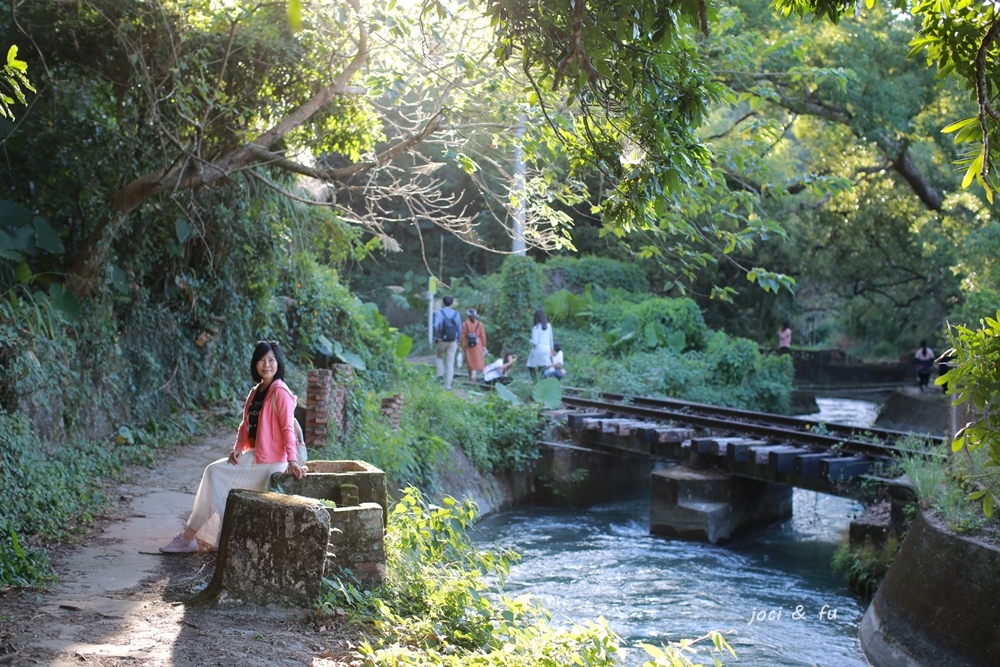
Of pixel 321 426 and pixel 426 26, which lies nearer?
pixel 426 26

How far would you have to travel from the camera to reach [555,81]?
573 centimetres

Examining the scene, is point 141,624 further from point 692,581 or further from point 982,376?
point 692,581

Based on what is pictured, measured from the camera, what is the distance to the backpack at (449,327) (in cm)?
1712

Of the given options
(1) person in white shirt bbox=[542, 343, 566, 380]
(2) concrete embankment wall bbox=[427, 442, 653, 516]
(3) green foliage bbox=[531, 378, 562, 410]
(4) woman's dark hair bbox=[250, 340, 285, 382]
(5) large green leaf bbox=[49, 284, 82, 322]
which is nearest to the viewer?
(4) woman's dark hair bbox=[250, 340, 285, 382]

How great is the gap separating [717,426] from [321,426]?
Answer: 631 cm

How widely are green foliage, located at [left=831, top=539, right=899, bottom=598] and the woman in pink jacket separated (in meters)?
6.84

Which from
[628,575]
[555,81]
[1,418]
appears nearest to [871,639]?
[628,575]

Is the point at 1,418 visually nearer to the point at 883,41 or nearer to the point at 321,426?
the point at 321,426

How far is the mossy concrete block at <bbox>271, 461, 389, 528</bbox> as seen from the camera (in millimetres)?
6762

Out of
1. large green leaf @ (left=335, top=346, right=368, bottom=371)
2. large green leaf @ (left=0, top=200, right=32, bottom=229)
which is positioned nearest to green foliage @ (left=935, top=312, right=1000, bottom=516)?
large green leaf @ (left=0, top=200, right=32, bottom=229)

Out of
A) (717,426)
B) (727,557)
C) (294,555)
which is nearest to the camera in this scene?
(294,555)

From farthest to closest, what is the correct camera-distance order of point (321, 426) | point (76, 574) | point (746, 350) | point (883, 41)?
1. point (746, 350)
2. point (883, 41)
3. point (321, 426)
4. point (76, 574)

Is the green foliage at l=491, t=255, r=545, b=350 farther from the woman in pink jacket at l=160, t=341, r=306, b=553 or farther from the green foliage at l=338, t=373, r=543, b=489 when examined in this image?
the woman in pink jacket at l=160, t=341, r=306, b=553

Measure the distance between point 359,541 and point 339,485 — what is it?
582mm
